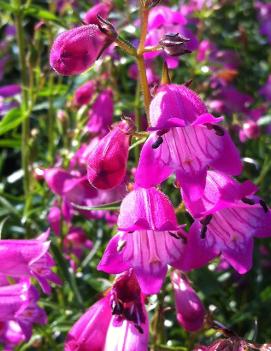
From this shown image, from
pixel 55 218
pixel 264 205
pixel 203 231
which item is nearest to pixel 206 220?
pixel 203 231

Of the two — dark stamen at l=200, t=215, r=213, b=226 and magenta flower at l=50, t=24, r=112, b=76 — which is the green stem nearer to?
magenta flower at l=50, t=24, r=112, b=76

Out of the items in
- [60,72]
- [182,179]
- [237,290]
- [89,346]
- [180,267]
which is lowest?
[237,290]

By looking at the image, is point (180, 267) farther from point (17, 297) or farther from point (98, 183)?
point (17, 297)

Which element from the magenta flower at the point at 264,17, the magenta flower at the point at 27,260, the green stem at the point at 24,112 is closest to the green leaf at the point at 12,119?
the green stem at the point at 24,112

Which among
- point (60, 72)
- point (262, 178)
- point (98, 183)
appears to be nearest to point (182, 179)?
point (98, 183)

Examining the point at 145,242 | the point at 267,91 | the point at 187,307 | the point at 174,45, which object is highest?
the point at 174,45

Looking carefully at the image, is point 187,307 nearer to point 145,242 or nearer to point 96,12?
point 145,242

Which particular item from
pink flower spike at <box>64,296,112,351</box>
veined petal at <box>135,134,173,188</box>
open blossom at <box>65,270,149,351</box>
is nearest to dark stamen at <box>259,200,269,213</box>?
veined petal at <box>135,134,173,188</box>
